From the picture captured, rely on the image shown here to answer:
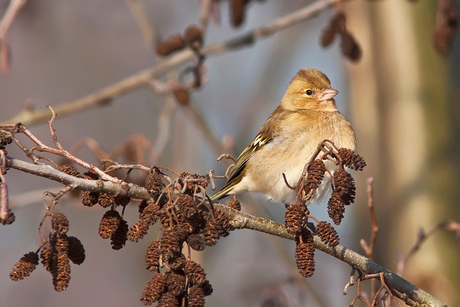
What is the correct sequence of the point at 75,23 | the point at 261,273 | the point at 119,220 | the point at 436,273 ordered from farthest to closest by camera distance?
the point at 75,23 < the point at 261,273 < the point at 436,273 < the point at 119,220

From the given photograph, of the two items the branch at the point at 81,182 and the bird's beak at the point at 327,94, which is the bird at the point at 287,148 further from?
the branch at the point at 81,182

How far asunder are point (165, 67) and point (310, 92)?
163 centimetres

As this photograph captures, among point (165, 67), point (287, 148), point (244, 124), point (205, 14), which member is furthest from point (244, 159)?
point (244, 124)

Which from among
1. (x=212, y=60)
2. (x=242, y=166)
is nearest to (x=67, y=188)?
(x=242, y=166)

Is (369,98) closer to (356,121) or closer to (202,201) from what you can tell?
(356,121)

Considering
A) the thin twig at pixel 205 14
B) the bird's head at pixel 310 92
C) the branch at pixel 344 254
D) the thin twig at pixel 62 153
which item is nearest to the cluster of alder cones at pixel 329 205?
the branch at pixel 344 254

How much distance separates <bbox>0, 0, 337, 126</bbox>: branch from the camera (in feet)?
19.0

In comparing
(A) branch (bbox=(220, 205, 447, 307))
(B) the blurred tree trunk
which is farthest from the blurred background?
(A) branch (bbox=(220, 205, 447, 307))

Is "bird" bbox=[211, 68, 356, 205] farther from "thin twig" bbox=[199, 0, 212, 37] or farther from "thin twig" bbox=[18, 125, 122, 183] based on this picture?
"thin twig" bbox=[18, 125, 122, 183]

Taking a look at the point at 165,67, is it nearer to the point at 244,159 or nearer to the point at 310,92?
the point at 244,159

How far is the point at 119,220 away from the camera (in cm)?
259

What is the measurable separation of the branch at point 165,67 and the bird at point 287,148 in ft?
2.88

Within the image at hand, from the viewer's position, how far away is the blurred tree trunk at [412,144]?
6.95m

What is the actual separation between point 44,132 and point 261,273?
20.4 feet
